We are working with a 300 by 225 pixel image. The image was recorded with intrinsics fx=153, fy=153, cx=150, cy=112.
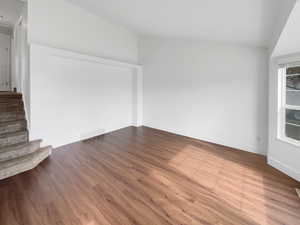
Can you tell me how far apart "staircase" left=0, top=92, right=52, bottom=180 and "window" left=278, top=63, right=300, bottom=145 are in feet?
14.5

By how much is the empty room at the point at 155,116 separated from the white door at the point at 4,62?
86.0 inches

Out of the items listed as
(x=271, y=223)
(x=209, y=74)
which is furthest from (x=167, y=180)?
(x=209, y=74)

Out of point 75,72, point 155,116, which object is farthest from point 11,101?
point 155,116

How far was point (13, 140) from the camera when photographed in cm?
291

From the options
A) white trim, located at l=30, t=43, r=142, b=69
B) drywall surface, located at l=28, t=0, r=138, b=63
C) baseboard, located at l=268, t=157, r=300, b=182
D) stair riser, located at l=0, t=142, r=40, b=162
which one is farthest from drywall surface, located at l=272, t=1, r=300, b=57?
stair riser, located at l=0, t=142, r=40, b=162

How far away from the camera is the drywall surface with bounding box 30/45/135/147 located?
3.17 meters

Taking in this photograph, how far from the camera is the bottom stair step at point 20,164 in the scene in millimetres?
2373

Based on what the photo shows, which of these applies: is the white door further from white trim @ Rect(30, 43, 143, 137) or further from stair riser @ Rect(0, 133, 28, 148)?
stair riser @ Rect(0, 133, 28, 148)

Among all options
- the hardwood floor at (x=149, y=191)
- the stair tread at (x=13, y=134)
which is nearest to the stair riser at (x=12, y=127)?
the stair tread at (x=13, y=134)

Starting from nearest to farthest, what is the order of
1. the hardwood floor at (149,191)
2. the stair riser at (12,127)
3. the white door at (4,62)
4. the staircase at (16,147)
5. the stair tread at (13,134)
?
1. the hardwood floor at (149,191)
2. the staircase at (16,147)
3. the stair tread at (13,134)
4. the stair riser at (12,127)
5. the white door at (4,62)

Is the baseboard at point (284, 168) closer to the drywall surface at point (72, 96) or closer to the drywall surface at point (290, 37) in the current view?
the drywall surface at point (290, 37)

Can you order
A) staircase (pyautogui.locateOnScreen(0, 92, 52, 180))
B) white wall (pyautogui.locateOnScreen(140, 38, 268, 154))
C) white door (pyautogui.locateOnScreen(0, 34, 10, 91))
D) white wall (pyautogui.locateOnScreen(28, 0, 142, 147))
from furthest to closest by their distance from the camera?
white door (pyautogui.locateOnScreen(0, 34, 10, 91))
white wall (pyautogui.locateOnScreen(140, 38, 268, 154))
white wall (pyautogui.locateOnScreen(28, 0, 142, 147))
staircase (pyautogui.locateOnScreen(0, 92, 52, 180))

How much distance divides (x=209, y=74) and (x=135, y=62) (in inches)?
108

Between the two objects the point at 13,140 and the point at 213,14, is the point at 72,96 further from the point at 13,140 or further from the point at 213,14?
the point at 213,14
